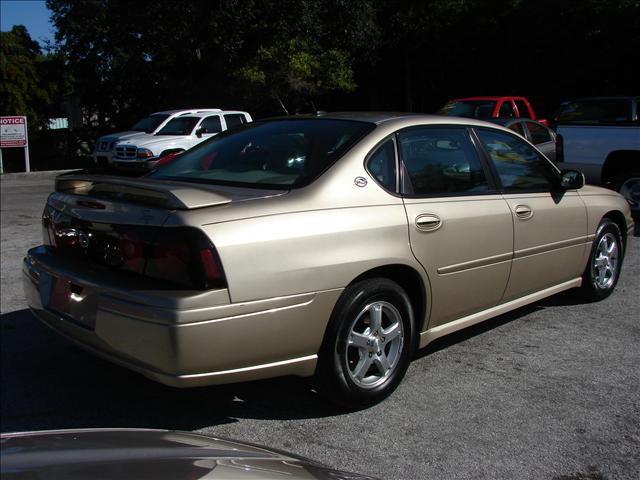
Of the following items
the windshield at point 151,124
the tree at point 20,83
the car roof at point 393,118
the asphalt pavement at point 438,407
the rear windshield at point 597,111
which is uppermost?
the tree at point 20,83

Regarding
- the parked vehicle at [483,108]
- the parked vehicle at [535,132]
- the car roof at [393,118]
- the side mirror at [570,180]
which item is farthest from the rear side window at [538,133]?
the car roof at [393,118]

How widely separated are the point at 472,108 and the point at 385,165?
11889 millimetres

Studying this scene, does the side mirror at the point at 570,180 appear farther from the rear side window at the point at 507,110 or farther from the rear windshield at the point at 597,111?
the rear side window at the point at 507,110

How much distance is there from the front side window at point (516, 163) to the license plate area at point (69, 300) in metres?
2.74

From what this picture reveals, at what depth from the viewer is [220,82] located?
25.9 m

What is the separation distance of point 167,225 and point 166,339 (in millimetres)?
514

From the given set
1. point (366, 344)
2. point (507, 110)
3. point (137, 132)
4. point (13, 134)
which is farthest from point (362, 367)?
point (13, 134)

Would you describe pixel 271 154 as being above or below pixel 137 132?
below

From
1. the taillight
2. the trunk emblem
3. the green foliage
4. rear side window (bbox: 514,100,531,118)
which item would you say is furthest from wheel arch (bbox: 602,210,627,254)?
the green foliage

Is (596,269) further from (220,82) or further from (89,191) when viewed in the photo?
(220,82)

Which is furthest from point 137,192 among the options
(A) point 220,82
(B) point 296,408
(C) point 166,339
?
(A) point 220,82

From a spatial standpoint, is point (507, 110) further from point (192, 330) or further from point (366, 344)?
point (192, 330)

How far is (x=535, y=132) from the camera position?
12461 mm

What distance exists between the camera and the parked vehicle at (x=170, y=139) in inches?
625
